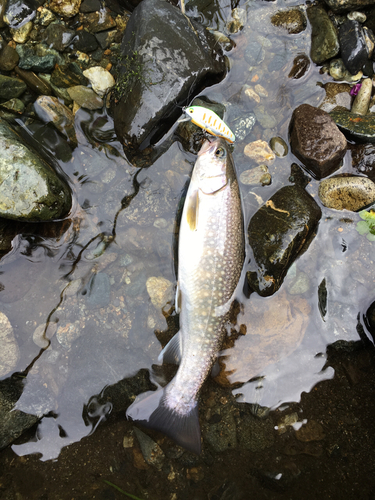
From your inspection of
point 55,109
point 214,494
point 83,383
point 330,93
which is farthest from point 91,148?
point 214,494

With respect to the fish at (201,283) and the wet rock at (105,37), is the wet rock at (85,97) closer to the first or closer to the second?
the wet rock at (105,37)

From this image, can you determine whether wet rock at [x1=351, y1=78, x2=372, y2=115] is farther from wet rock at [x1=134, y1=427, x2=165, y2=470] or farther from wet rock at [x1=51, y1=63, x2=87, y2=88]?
wet rock at [x1=134, y1=427, x2=165, y2=470]

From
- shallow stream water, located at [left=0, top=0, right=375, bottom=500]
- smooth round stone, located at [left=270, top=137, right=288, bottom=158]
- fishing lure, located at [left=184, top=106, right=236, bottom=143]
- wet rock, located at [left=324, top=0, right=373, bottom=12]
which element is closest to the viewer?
fishing lure, located at [left=184, top=106, right=236, bottom=143]

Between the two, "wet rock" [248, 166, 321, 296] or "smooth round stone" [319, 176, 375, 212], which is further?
"smooth round stone" [319, 176, 375, 212]

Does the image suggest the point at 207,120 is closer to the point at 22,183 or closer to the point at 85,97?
the point at 85,97

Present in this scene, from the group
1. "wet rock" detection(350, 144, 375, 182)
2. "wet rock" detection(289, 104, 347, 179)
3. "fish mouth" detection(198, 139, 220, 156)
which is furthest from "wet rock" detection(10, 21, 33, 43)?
"wet rock" detection(350, 144, 375, 182)

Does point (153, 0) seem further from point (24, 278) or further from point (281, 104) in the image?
point (24, 278)

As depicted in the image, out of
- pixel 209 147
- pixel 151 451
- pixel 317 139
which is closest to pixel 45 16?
pixel 209 147
